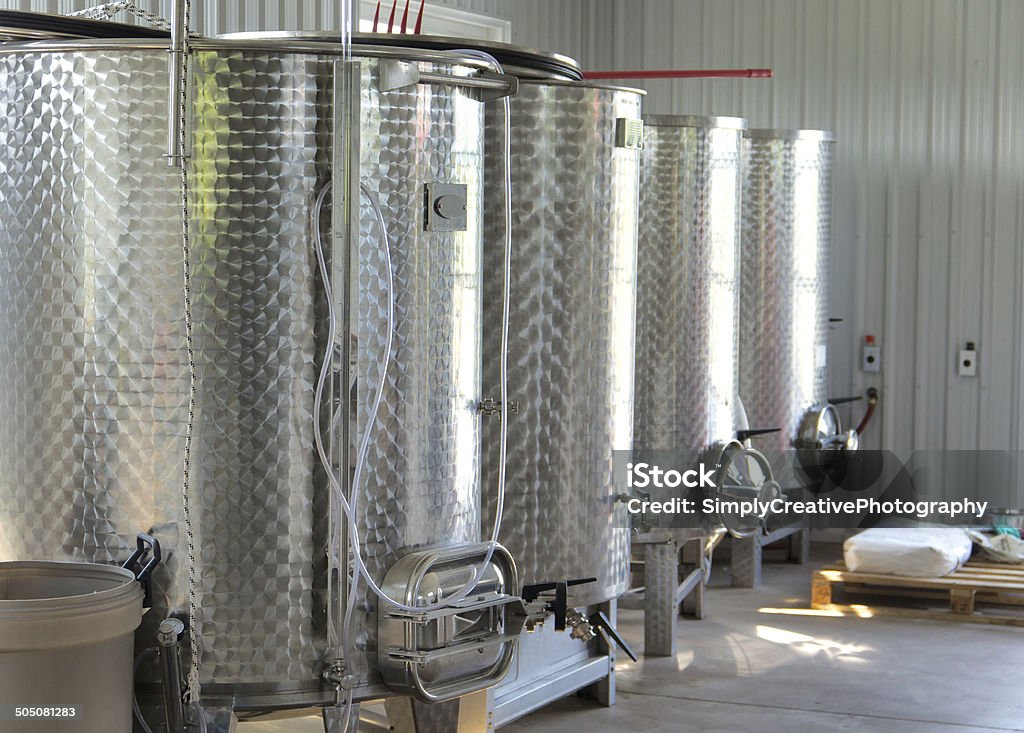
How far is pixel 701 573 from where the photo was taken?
602 centimetres

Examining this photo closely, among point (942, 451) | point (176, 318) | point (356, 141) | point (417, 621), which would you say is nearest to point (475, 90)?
point (356, 141)

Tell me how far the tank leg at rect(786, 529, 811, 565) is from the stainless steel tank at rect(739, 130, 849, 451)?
941 millimetres

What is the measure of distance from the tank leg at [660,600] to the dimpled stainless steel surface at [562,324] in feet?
4.14

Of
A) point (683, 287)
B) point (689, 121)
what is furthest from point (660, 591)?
point (689, 121)

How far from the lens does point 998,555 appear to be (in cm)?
651

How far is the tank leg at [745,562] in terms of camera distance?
22.3ft

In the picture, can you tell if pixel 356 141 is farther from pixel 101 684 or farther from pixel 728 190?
pixel 728 190

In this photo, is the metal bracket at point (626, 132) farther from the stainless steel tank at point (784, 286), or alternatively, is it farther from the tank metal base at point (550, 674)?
the stainless steel tank at point (784, 286)

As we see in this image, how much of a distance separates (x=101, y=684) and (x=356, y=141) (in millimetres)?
1206

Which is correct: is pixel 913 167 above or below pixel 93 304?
above

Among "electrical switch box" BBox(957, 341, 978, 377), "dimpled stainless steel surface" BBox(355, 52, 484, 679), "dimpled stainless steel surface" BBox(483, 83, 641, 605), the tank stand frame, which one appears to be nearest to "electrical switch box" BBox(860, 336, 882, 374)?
"electrical switch box" BBox(957, 341, 978, 377)

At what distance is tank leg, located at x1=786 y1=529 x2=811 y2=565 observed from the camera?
7473 millimetres

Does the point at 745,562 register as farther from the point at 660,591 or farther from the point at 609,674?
the point at 609,674

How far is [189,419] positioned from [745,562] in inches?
179
